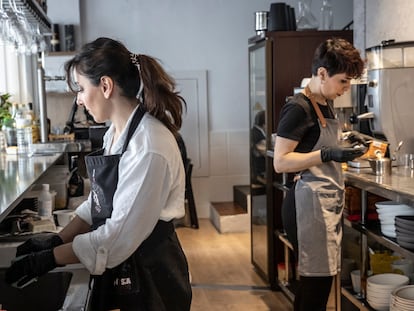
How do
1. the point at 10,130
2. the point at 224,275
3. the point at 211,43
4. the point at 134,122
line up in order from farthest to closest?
the point at 211,43 → the point at 224,275 → the point at 10,130 → the point at 134,122

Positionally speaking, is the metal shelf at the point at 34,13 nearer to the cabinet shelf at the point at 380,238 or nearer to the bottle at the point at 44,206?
the bottle at the point at 44,206

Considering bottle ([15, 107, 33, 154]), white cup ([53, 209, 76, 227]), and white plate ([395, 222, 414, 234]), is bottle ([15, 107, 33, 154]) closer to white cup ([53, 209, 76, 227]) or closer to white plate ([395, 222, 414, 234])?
white cup ([53, 209, 76, 227])

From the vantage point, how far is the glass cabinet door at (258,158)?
464 cm

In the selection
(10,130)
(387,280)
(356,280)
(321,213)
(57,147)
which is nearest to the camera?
(387,280)

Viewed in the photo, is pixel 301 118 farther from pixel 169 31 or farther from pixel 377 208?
pixel 169 31

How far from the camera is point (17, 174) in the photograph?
9.80 ft

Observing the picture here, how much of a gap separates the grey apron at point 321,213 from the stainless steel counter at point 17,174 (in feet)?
4.11

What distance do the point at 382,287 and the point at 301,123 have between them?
83 cm

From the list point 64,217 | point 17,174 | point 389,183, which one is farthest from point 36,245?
point 389,183

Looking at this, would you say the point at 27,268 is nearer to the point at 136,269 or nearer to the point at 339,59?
the point at 136,269

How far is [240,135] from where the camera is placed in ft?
24.2

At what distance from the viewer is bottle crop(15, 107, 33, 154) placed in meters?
4.29

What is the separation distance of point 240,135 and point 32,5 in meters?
3.88

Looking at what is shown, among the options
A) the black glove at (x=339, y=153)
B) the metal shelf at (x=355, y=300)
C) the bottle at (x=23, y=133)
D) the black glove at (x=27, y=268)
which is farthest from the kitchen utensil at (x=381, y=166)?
the bottle at (x=23, y=133)
